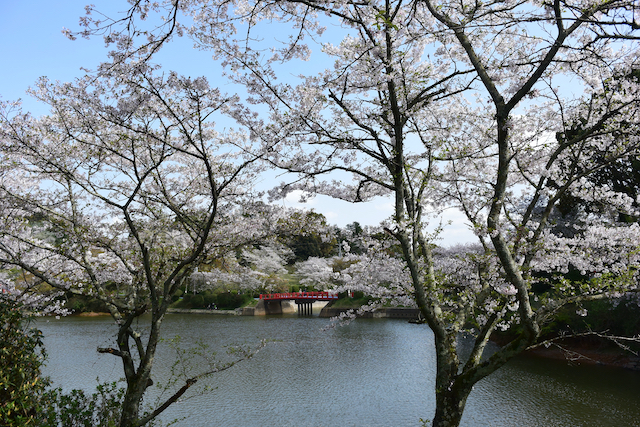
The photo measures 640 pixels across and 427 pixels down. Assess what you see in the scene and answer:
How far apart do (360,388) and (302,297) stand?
2120cm

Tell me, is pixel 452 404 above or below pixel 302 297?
above

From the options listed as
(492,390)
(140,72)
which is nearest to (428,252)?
(140,72)

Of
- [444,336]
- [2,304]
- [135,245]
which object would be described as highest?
[135,245]

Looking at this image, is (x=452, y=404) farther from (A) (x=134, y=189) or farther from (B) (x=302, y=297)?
(B) (x=302, y=297)

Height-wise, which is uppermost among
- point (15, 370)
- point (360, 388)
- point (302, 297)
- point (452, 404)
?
point (15, 370)

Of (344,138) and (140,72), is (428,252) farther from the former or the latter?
(140,72)

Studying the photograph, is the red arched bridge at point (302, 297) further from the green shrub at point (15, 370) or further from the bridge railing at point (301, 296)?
the green shrub at point (15, 370)

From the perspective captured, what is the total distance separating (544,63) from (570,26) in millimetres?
463

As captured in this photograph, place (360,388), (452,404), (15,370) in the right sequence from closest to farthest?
(15,370), (452,404), (360,388)

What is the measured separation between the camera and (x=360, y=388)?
11586mm

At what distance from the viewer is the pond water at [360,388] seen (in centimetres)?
937

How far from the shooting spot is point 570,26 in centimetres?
404

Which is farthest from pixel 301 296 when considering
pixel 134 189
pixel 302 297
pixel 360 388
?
pixel 134 189

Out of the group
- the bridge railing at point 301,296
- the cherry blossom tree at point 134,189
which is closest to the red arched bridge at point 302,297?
the bridge railing at point 301,296
